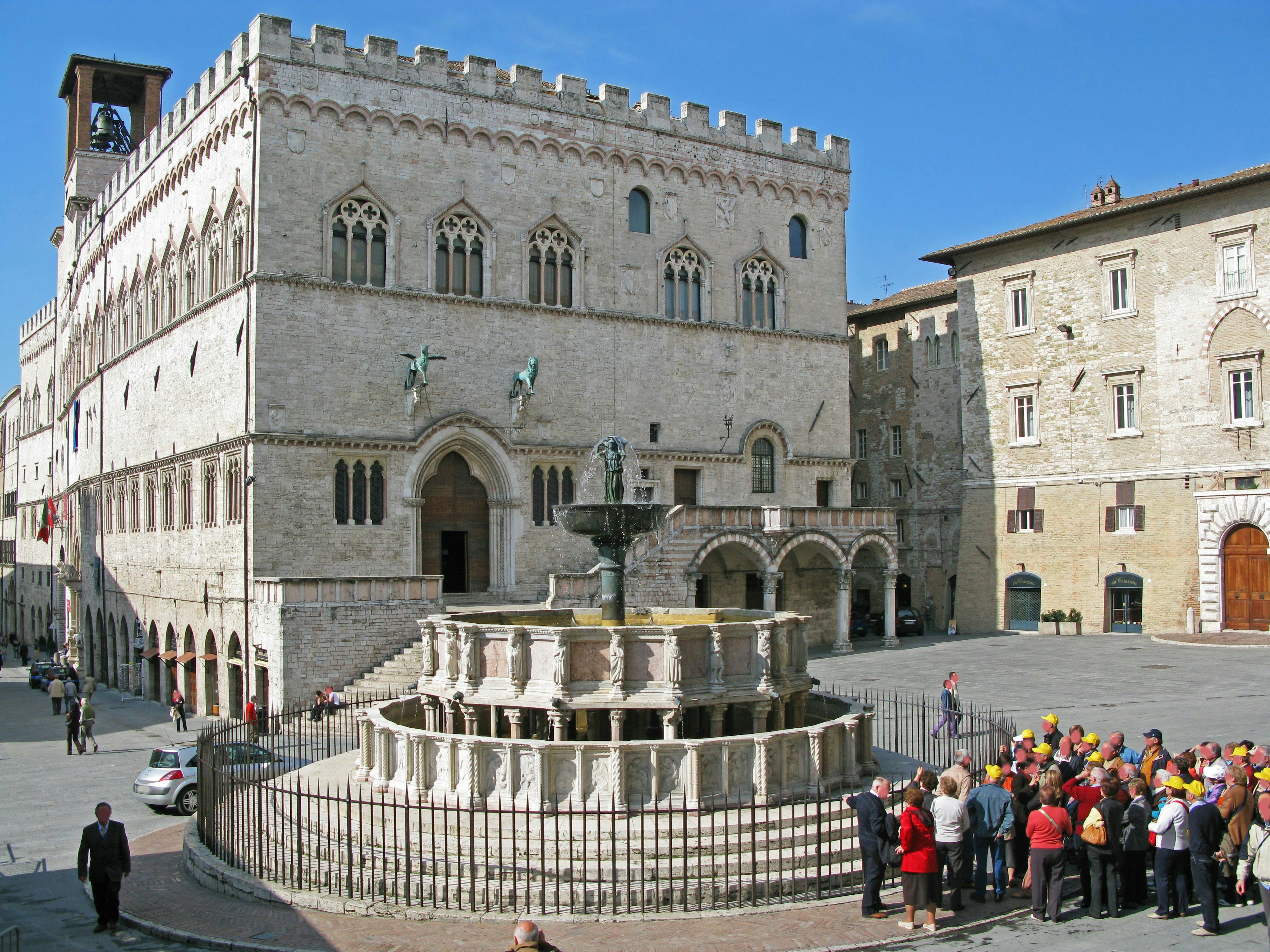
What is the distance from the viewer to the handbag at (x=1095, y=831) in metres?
10.4

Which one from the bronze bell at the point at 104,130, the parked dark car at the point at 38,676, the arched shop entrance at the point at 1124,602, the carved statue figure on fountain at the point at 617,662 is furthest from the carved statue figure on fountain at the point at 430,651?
the bronze bell at the point at 104,130

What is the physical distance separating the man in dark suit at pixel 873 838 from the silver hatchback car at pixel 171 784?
1103 centimetres

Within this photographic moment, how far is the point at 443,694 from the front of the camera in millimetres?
13797

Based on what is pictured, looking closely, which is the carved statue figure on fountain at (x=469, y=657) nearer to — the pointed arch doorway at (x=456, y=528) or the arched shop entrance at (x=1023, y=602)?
the pointed arch doorway at (x=456, y=528)

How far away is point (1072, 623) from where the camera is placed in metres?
36.5

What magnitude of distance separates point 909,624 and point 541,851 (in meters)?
30.4

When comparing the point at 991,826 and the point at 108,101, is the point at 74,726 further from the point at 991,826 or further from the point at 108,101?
the point at 108,101

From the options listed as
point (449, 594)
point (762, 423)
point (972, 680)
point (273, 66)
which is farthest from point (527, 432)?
point (972, 680)

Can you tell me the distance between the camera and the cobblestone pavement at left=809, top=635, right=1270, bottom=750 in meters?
20.3

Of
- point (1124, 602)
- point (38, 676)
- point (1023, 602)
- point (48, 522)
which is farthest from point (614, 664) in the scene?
point (48, 522)

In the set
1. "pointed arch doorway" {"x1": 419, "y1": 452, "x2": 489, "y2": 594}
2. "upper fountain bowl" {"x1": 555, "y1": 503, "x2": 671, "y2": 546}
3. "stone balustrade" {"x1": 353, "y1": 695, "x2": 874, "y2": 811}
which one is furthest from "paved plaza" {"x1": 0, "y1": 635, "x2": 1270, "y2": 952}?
"pointed arch doorway" {"x1": 419, "y1": 452, "x2": 489, "y2": 594}

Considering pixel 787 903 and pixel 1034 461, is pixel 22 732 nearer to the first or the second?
pixel 787 903

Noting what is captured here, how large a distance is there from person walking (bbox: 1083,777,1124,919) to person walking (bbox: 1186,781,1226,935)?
2.12ft

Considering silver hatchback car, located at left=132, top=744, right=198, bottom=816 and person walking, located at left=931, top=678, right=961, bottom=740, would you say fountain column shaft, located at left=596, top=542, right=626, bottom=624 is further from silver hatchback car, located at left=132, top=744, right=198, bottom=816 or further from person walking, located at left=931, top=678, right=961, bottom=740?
silver hatchback car, located at left=132, top=744, right=198, bottom=816
